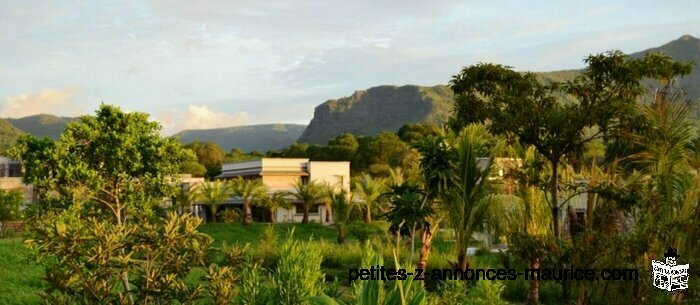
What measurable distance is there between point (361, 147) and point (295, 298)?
220 feet

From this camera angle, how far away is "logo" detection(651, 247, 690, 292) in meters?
10.4

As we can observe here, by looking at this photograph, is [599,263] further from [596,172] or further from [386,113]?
[386,113]

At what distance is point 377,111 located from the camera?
184 m

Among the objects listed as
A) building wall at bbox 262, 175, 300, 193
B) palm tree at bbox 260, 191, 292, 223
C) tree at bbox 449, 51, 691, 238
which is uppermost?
tree at bbox 449, 51, 691, 238

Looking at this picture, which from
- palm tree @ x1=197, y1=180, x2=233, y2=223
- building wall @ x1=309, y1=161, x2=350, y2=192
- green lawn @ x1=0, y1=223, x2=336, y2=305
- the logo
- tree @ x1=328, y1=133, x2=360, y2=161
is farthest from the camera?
tree @ x1=328, y1=133, x2=360, y2=161

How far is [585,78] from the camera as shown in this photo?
11039 mm

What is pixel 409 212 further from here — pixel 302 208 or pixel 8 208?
pixel 302 208

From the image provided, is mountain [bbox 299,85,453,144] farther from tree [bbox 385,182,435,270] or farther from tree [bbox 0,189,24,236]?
tree [bbox 385,182,435,270]

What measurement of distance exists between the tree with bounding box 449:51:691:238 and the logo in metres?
1.62

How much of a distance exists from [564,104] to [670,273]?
3.15 meters

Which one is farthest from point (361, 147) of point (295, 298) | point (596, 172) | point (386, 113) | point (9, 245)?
point (386, 113)

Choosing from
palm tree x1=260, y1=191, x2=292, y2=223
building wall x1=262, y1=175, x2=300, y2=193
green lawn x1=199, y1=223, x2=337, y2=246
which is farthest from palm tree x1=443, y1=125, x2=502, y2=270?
building wall x1=262, y1=175, x2=300, y2=193

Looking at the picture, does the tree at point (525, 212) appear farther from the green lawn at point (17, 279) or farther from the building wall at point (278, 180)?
the building wall at point (278, 180)

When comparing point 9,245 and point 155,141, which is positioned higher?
point 155,141
